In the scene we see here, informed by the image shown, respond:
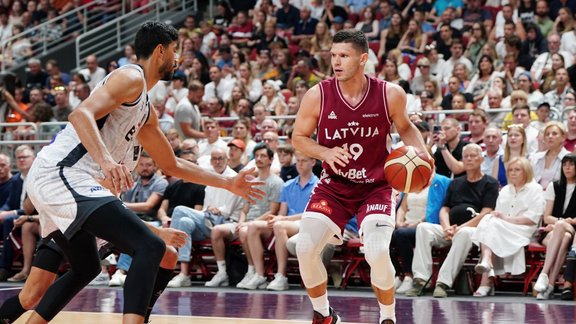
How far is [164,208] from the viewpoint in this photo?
11.5 meters

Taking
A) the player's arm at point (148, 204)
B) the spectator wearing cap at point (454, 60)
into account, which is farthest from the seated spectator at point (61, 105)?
the spectator wearing cap at point (454, 60)

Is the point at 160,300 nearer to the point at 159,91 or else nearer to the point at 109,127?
the point at 109,127

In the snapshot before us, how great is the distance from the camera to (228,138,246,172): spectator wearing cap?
11.6 m

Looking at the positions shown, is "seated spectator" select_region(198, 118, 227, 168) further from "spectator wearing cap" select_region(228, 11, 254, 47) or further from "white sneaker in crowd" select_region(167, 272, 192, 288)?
"spectator wearing cap" select_region(228, 11, 254, 47)

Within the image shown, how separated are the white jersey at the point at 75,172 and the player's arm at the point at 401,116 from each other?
1791 millimetres

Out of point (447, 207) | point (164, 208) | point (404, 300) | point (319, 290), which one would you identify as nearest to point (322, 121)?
point (319, 290)

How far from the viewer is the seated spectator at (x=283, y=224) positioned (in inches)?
411

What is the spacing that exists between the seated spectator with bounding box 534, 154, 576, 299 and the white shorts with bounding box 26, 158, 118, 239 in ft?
17.7

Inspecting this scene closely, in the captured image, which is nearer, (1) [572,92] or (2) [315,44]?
(1) [572,92]

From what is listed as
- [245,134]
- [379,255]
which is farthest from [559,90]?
[379,255]

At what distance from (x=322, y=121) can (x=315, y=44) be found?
9.66 meters

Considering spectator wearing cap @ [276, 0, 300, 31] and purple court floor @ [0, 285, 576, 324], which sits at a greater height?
spectator wearing cap @ [276, 0, 300, 31]

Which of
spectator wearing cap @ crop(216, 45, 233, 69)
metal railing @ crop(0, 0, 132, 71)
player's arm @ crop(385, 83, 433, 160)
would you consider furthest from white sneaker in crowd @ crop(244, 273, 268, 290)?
metal railing @ crop(0, 0, 132, 71)

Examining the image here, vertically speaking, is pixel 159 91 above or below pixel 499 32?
below
